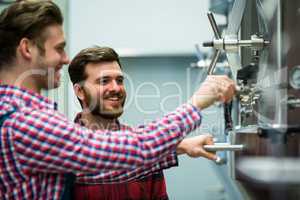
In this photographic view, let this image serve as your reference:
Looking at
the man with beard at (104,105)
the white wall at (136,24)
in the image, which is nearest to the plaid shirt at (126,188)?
the man with beard at (104,105)

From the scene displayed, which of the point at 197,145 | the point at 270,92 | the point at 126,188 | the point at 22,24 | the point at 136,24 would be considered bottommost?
the point at 126,188

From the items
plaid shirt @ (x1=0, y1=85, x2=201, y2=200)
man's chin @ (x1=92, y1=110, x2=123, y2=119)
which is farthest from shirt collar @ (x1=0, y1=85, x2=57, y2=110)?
man's chin @ (x1=92, y1=110, x2=123, y2=119)

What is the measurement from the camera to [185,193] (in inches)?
101

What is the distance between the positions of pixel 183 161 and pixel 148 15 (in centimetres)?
85

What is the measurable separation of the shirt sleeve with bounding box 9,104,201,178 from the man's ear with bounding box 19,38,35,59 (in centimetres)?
10

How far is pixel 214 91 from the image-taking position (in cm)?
67

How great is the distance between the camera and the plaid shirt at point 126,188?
980 mm

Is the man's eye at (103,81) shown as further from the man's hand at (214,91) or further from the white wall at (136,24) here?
the white wall at (136,24)

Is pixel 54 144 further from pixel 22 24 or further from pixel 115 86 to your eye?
pixel 115 86

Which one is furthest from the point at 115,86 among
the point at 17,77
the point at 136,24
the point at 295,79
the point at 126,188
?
the point at 136,24

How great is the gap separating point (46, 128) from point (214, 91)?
0.84 feet

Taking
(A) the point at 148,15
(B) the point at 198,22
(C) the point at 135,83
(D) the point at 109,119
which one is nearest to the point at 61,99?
(C) the point at 135,83

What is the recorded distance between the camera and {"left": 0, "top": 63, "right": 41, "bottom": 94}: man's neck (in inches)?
27.5

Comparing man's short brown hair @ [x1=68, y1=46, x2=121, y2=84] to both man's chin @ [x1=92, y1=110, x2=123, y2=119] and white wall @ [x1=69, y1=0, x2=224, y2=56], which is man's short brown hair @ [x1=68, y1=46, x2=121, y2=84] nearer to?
man's chin @ [x1=92, y1=110, x2=123, y2=119]
